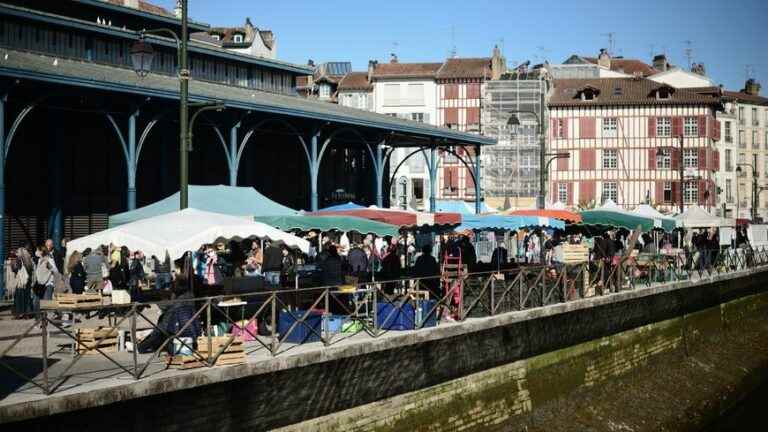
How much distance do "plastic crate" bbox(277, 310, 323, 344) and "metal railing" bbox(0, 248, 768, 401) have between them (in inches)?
0.5

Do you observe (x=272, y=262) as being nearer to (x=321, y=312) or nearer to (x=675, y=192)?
(x=321, y=312)

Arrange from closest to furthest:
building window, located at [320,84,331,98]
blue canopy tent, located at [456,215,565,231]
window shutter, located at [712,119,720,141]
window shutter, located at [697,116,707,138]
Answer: blue canopy tent, located at [456,215,565,231]
window shutter, located at [697,116,707,138]
window shutter, located at [712,119,720,141]
building window, located at [320,84,331,98]

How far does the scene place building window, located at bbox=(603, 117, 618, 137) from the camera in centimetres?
7212

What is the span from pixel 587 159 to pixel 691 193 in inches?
288

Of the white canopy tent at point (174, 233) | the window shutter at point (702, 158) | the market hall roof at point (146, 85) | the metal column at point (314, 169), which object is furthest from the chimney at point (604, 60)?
the white canopy tent at point (174, 233)

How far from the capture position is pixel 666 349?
28.5 meters

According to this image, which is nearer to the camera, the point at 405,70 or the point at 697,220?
the point at 697,220

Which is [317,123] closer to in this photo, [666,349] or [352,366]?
[666,349]

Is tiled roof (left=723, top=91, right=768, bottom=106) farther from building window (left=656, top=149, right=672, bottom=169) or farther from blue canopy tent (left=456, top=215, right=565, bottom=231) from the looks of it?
blue canopy tent (left=456, top=215, right=565, bottom=231)

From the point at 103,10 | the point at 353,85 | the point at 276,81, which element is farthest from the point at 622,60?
the point at 103,10

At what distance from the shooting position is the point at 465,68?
241 feet

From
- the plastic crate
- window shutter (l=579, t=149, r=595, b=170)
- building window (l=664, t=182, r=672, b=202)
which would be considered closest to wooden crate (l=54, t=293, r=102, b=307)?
the plastic crate

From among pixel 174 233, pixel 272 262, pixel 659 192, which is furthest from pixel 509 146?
pixel 174 233

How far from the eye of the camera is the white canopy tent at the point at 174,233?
15.0 metres
